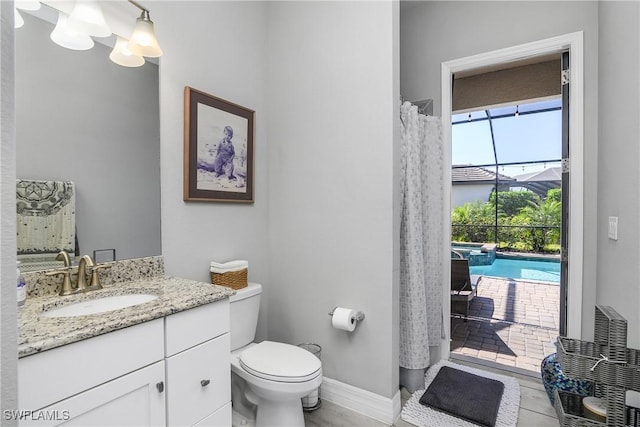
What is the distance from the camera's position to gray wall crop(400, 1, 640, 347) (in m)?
1.43

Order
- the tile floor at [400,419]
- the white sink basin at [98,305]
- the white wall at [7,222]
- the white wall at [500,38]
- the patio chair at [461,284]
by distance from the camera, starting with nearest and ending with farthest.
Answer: the white wall at [7,222] < the white sink basin at [98,305] < the tile floor at [400,419] < the white wall at [500,38] < the patio chair at [461,284]

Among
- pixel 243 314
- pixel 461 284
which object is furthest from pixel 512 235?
pixel 243 314

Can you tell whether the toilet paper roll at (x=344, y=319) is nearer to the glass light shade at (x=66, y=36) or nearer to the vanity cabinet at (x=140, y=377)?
the vanity cabinet at (x=140, y=377)

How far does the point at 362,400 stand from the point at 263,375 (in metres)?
0.74

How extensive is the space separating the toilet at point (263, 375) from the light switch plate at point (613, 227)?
1.65 meters

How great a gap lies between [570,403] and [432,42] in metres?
2.66

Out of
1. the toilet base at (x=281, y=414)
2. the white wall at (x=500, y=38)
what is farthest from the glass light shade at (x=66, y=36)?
the white wall at (x=500, y=38)

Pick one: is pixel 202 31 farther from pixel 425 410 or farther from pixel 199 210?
pixel 425 410

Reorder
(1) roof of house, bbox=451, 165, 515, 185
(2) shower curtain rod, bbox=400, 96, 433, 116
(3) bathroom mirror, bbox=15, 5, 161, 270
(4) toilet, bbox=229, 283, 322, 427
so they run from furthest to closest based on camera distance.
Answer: (1) roof of house, bbox=451, 165, 515, 185 → (2) shower curtain rod, bbox=400, 96, 433, 116 → (4) toilet, bbox=229, 283, 322, 427 → (3) bathroom mirror, bbox=15, 5, 161, 270

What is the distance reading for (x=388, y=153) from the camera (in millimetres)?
1839

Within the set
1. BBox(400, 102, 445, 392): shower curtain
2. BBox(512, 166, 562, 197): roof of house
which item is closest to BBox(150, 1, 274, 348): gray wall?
BBox(400, 102, 445, 392): shower curtain

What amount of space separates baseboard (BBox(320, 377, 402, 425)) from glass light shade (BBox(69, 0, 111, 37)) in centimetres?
229

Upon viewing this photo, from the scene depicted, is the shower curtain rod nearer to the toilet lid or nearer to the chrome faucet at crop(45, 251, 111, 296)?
the toilet lid

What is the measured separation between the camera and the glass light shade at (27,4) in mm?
1274
